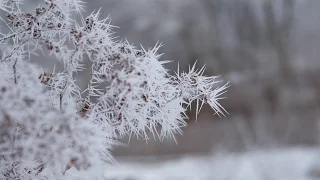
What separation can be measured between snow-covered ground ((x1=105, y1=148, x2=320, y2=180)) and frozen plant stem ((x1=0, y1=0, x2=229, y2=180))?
2.09m

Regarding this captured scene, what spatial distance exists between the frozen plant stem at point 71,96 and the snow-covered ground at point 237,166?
2.09 meters

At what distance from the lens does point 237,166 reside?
2.80 metres

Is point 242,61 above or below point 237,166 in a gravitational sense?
above

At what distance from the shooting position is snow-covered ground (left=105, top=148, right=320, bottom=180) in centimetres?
271

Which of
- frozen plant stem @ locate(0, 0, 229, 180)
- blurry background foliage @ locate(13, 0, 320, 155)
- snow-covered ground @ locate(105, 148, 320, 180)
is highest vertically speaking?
blurry background foliage @ locate(13, 0, 320, 155)

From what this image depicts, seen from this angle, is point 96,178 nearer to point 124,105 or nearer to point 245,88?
point 124,105

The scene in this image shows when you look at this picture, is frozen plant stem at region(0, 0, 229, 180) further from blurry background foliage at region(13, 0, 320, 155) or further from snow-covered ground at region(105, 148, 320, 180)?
blurry background foliage at region(13, 0, 320, 155)

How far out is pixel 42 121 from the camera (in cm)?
46

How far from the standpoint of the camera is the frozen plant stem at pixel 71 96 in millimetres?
458

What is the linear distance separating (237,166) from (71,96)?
2365 mm

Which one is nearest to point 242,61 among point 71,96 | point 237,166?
point 237,166

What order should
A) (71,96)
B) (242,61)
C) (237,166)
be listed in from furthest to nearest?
(242,61)
(237,166)
(71,96)

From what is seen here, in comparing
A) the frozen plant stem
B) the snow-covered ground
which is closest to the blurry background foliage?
the snow-covered ground

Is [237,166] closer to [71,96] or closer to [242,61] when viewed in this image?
[242,61]
